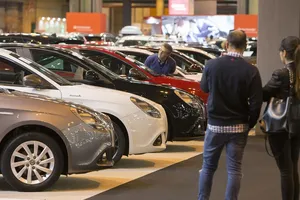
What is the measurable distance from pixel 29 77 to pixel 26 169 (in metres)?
1.74

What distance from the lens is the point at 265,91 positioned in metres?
6.78

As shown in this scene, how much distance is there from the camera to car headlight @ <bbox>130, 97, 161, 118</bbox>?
10.1m

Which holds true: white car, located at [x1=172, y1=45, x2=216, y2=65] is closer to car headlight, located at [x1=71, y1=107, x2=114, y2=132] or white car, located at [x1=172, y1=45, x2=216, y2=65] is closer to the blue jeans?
car headlight, located at [x1=71, y1=107, x2=114, y2=132]

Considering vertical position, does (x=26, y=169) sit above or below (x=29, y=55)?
below

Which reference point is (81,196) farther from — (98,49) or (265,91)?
(98,49)

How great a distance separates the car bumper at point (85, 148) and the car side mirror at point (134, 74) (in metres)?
4.32

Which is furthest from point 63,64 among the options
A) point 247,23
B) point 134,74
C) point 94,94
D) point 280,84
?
point 247,23

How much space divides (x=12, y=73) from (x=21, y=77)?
16 cm

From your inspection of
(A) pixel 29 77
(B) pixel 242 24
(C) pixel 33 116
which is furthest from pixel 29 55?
(B) pixel 242 24

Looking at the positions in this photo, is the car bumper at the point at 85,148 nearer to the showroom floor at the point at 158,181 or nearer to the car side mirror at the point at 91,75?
the showroom floor at the point at 158,181

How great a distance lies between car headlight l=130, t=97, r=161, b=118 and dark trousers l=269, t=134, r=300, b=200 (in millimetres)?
3571

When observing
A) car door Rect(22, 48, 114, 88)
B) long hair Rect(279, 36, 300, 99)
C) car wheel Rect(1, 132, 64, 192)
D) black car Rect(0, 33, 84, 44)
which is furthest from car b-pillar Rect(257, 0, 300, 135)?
long hair Rect(279, 36, 300, 99)

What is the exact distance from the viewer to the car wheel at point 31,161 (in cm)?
808

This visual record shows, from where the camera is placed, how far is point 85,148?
825 cm
